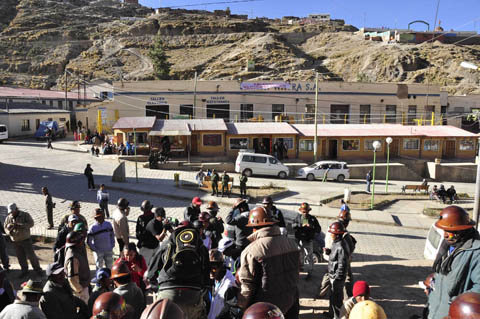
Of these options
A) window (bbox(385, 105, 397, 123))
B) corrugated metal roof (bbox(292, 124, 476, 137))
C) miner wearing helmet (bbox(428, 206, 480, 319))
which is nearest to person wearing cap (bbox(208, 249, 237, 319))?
miner wearing helmet (bbox(428, 206, 480, 319))

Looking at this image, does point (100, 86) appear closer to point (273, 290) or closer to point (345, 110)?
Result: point (345, 110)

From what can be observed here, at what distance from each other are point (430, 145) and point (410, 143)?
1798mm

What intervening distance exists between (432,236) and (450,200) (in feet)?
42.3

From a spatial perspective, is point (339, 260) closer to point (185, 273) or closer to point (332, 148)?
point (185, 273)

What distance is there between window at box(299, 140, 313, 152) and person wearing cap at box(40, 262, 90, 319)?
26.7m

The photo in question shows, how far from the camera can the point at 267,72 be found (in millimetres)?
67750

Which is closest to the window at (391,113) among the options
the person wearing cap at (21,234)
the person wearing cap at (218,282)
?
the person wearing cap at (21,234)

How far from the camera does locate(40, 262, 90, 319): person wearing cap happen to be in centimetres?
416

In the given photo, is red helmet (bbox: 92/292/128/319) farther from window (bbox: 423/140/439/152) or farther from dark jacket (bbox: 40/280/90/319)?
window (bbox: 423/140/439/152)

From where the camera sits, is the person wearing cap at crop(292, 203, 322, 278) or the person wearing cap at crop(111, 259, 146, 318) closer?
the person wearing cap at crop(111, 259, 146, 318)

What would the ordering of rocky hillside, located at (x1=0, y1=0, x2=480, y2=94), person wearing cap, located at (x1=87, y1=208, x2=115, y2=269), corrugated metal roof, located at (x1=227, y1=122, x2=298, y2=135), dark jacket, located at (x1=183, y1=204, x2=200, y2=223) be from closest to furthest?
person wearing cap, located at (x1=87, y1=208, x2=115, y2=269) < dark jacket, located at (x1=183, y1=204, x2=200, y2=223) < corrugated metal roof, located at (x1=227, y1=122, x2=298, y2=135) < rocky hillside, located at (x1=0, y1=0, x2=480, y2=94)

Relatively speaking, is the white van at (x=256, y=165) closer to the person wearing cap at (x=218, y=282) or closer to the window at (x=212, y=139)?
the window at (x=212, y=139)

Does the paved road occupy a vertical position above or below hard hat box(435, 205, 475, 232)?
below

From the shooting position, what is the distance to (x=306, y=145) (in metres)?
30.2
